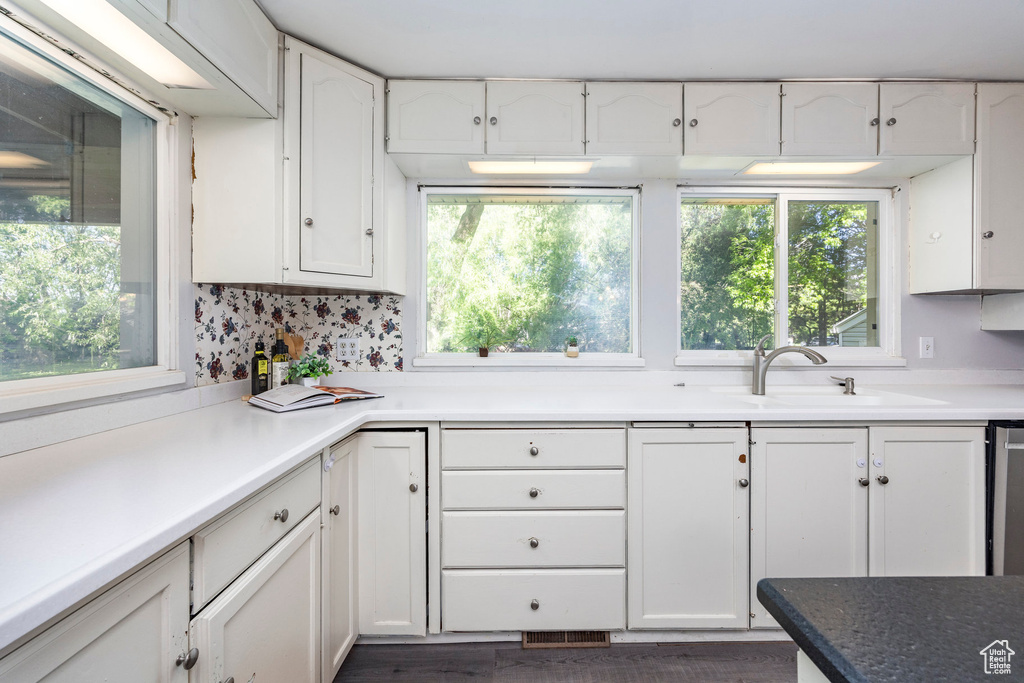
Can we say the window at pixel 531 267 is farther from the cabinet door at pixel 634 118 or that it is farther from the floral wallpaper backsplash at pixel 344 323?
the cabinet door at pixel 634 118

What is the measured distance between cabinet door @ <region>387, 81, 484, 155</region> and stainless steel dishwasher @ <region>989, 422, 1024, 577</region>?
7.44 ft

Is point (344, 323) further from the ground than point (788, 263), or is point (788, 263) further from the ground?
point (788, 263)

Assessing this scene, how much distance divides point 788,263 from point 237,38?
2560 millimetres

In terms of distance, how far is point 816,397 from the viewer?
6.92 ft

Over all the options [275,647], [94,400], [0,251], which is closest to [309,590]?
[275,647]

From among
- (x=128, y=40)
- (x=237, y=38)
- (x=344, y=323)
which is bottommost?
(x=344, y=323)

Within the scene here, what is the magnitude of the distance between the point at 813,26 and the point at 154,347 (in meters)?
2.63

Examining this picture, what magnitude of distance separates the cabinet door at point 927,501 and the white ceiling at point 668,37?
1.48 meters

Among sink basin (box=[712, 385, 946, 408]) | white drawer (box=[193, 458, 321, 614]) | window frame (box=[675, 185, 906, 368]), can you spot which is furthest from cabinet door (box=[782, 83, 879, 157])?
white drawer (box=[193, 458, 321, 614])

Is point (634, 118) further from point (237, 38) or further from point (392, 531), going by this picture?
point (392, 531)

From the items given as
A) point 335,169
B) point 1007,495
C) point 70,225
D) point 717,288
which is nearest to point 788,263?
point 717,288

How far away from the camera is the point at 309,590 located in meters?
1.24

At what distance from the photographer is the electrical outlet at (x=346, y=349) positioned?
89.1 inches

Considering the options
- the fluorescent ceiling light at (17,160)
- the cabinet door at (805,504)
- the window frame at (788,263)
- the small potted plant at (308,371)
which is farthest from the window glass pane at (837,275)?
the fluorescent ceiling light at (17,160)
